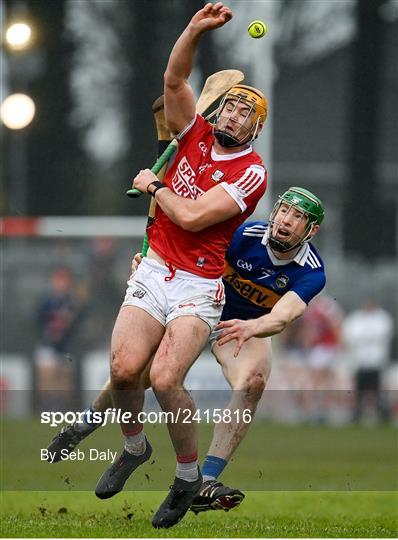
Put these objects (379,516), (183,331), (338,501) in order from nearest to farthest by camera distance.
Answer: (183,331), (379,516), (338,501)

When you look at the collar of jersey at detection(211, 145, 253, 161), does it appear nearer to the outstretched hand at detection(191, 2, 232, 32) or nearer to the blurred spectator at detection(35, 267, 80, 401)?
the outstretched hand at detection(191, 2, 232, 32)

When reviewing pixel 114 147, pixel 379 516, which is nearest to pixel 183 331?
pixel 379 516

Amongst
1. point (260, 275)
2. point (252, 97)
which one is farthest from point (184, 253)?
point (252, 97)


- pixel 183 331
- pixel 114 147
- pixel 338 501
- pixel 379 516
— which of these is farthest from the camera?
pixel 114 147

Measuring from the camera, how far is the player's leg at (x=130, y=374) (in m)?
7.49

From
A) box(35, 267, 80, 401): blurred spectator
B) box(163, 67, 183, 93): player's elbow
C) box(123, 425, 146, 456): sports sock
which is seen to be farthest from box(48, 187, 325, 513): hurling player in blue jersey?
box(35, 267, 80, 401): blurred spectator

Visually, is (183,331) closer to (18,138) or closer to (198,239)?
(198,239)

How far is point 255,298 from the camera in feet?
26.9

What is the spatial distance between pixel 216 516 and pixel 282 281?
177 cm

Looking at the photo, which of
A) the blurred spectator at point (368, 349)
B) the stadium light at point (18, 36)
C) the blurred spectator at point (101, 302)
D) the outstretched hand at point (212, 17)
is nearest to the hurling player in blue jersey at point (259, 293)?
the outstretched hand at point (212, 17)

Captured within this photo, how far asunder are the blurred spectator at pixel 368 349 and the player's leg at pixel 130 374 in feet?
26.7

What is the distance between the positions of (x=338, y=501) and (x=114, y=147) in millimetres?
6220

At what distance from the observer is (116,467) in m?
7.92

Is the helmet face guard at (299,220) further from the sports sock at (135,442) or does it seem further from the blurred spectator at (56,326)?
the blurred spectator at (56,326)
